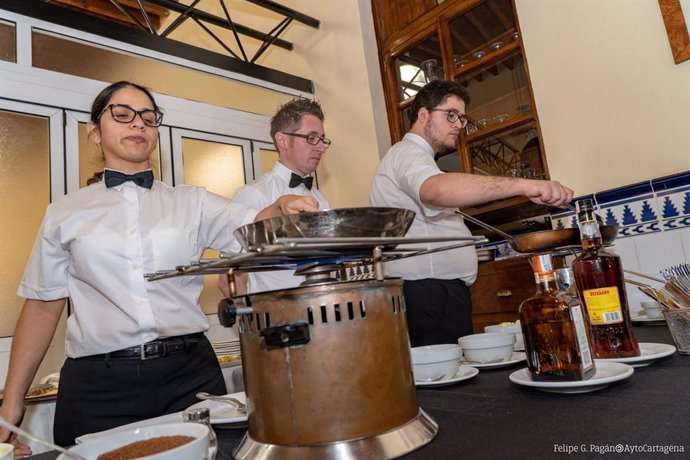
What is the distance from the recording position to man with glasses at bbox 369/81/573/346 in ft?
4.54

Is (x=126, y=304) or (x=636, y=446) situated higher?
(x=126, y=304)

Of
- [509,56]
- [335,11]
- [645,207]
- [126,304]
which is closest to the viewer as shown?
[126,304]

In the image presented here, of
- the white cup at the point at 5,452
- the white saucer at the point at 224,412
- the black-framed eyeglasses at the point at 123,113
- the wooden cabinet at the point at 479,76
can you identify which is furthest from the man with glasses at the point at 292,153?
the white cup at the point at 5,452

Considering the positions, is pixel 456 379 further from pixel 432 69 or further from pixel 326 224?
pixel 432 69

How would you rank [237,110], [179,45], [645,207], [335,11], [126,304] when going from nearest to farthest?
[126,304]
[645,207]
[179,45]
[237,110]
[335,11]

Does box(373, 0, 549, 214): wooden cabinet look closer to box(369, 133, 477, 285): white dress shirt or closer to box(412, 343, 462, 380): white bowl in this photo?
box(369, 133, 477, 285): white dress shirt

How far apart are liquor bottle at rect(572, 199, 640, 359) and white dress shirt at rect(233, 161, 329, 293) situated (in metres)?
1.09

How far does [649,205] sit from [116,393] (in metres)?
2.06

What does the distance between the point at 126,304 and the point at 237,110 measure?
2.26 meters

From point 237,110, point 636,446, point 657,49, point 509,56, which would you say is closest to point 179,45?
point 237,110

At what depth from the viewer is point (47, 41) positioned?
244cm

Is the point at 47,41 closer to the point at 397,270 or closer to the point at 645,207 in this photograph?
the point at 397,270

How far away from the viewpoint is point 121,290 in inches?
46.6

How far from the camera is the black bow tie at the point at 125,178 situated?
129 centimetres
